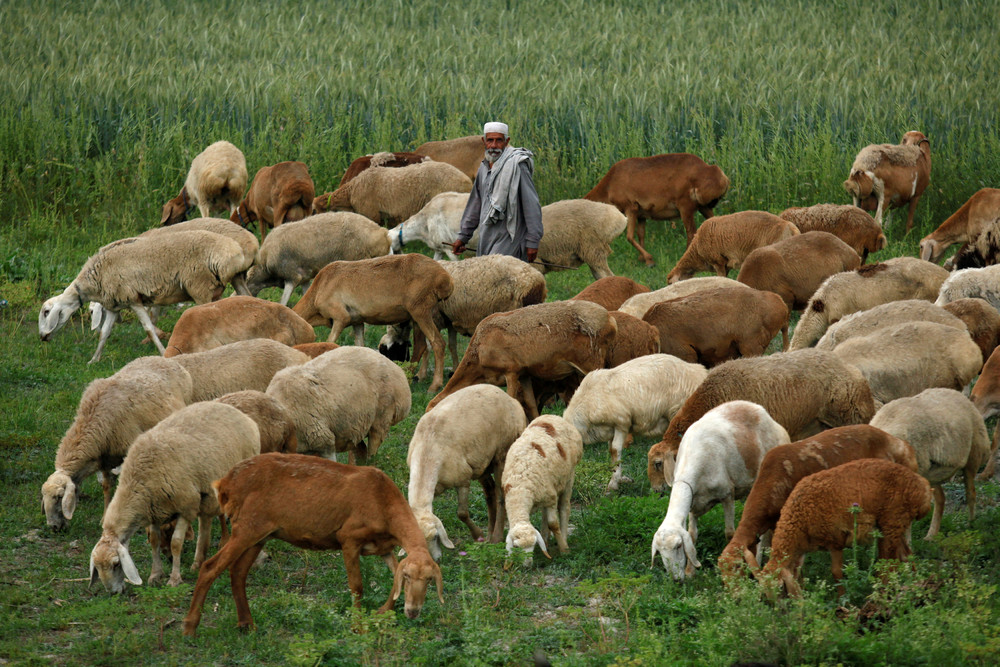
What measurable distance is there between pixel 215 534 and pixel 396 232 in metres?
7.01

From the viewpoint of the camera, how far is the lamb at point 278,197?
16.9m

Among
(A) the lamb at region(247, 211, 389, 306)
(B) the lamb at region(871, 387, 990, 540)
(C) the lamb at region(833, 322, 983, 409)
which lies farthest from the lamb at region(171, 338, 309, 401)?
(B) the lamb at region(871, 387, 990, 540)

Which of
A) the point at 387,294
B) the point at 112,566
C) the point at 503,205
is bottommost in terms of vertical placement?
the point at 112,566

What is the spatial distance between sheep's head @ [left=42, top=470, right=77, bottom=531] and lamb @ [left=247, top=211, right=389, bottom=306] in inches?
236

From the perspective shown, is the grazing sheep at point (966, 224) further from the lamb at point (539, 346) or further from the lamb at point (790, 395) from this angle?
the lamb at point (790, 395)

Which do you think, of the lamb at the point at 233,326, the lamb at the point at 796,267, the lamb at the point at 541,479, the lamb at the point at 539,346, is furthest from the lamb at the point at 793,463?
the lamb at the point at 233,326

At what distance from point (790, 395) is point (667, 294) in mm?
3520

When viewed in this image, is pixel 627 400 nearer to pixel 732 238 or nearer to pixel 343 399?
pixel 343 399

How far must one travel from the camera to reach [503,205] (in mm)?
13797

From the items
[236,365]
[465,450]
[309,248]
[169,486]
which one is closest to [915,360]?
[465,450]

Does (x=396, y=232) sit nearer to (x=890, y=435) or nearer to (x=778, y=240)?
(x=778, y=240)

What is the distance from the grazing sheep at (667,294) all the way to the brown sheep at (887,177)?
18.9 ft

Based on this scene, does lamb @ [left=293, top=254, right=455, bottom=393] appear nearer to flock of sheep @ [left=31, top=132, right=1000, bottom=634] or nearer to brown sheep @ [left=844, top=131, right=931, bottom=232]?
flock of sheep @ [left=31, top=132, right=1000, bottom=634]

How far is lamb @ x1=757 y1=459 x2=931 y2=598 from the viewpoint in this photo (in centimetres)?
709
